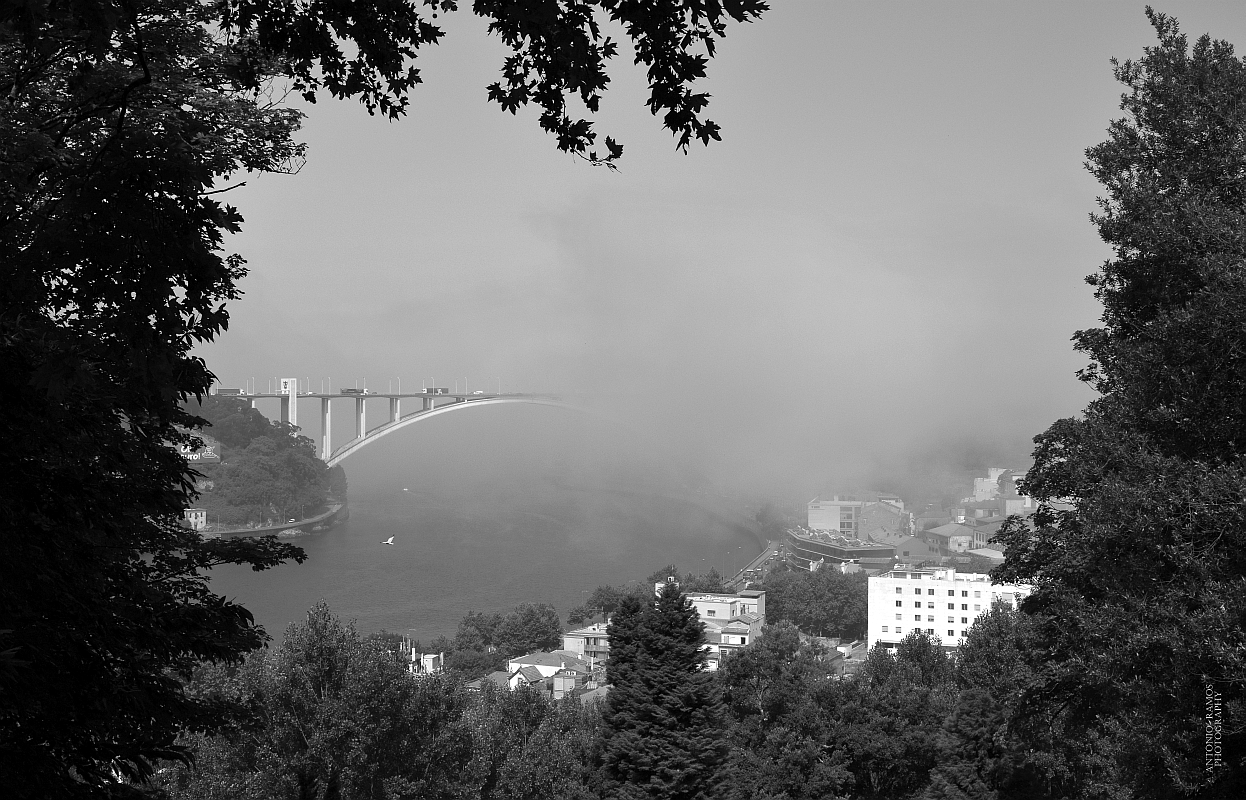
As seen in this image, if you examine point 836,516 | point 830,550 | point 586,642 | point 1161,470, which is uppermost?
point 1161,470

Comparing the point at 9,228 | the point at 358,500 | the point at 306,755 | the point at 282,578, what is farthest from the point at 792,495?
the point at 9,228

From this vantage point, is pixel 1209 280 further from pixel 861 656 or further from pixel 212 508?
pixel 212 508

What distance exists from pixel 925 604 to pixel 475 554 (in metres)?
16.4

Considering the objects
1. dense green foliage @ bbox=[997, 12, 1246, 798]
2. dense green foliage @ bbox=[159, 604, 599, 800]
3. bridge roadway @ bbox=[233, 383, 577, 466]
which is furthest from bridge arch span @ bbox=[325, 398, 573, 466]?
dense green foliage @ bbox=[997, 12, 1246, 798]

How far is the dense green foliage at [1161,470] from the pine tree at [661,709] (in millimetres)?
4903

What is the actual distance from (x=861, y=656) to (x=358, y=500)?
1145 inches

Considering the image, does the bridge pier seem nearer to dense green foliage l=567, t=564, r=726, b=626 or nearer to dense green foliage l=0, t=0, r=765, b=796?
dense green foliage l=567, t=564, r=726, b=626

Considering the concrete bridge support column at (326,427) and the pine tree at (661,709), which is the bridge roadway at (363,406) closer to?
the concrete bridge support column at (326,427)

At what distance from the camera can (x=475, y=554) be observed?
126 ft

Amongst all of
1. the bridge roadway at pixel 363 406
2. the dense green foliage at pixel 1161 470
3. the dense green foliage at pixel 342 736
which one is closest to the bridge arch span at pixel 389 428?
the bridge roadway at pixel 363 406

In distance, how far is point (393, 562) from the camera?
114 ft

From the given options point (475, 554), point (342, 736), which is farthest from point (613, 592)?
point (342, 736)

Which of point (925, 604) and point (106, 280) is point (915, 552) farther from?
point (106, 280)

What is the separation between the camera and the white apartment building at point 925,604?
30359 mm
